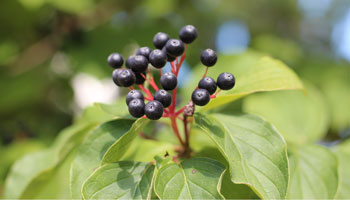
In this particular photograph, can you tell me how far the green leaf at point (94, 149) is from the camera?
1416mm

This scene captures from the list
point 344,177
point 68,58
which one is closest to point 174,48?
point 344,177

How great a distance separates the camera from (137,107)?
4.27 feet

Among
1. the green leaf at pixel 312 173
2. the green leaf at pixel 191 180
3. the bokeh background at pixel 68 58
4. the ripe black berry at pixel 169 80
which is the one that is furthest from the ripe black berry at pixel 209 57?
the bokeh background at pixel 68 58

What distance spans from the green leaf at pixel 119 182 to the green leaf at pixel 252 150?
1.11 feet

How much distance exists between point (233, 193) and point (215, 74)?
1425 millimetres

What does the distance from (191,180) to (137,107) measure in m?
0.37

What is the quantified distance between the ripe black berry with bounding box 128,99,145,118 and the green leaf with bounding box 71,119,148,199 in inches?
1.9

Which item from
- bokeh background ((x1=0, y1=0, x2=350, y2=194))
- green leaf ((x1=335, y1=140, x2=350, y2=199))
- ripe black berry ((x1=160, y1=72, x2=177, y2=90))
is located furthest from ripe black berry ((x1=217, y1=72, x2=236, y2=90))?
bokeh background ((x1=0, y1=0, x2=350, y2=194))

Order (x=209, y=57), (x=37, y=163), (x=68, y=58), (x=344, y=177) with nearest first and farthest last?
(x=209, y=57) < (x=344, y=177) < (x=37, y=163) < (x=68, y=58)

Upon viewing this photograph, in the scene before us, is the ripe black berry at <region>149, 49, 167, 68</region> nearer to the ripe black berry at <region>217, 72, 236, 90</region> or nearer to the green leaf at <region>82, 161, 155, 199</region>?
the ripe black berry at <region>217, 72, 236, 90</region>

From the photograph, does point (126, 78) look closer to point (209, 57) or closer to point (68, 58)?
point (209, 57)

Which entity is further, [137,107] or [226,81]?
[226,81]

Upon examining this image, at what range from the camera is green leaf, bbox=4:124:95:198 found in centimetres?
180

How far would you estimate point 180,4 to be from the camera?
494 centimetres
